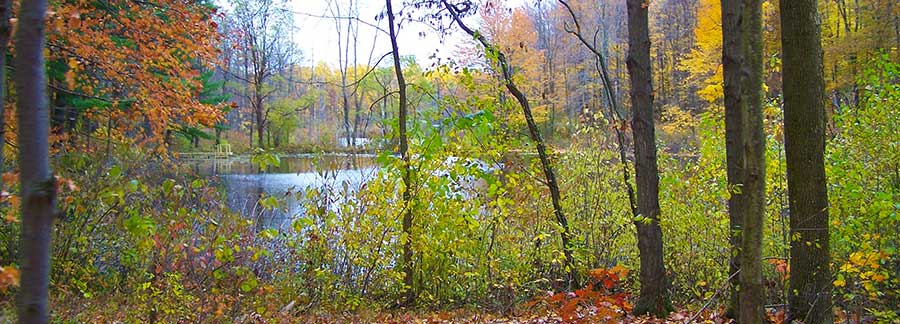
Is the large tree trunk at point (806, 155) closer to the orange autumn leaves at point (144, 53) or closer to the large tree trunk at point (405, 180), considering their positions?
the large tree trunk at point (405, 180)

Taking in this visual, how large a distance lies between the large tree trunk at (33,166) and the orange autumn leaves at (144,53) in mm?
6984

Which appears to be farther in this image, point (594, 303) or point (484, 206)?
point (484, 206)

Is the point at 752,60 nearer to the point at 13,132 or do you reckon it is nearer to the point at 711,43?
the point at 13,132

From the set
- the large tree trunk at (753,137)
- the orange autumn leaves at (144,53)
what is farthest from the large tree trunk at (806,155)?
the orange autumn leaves at (144,53)

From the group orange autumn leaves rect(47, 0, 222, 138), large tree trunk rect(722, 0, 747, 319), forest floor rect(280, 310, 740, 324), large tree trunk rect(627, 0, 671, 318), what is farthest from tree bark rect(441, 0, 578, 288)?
orange autumn leaves rect(47, 0, 222, 138)

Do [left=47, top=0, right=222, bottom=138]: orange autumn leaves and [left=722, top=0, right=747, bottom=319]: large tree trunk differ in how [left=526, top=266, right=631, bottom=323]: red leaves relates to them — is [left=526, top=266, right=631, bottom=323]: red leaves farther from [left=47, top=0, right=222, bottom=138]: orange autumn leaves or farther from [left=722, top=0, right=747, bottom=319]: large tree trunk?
[left=47, top=0, right=222, bottom=138]: orange autumn leaves

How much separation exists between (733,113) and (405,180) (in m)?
3.27

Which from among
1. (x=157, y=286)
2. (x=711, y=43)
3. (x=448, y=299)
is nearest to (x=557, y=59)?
(x=711, y=43)

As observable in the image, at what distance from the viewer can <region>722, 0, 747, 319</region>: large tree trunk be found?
12.8 ft

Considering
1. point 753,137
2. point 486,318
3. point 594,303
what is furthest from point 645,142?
point 753,137

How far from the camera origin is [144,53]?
305 inches

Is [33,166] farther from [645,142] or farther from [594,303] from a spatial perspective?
[594,303]

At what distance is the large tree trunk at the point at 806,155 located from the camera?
428cm

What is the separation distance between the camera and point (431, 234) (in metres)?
6.52
